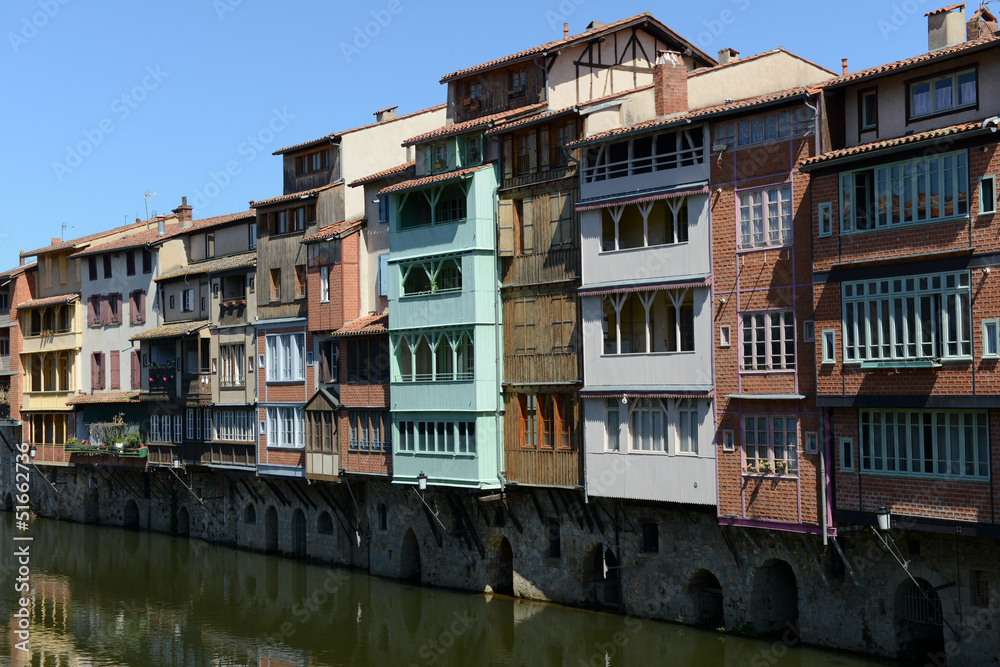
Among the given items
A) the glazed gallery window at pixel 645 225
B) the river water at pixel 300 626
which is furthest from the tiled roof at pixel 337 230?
the glazed gallery window at pixel 645 225

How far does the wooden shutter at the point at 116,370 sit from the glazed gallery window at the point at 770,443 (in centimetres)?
4697

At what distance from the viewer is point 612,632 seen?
38.8 m

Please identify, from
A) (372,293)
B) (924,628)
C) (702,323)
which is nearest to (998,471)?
(924,628)

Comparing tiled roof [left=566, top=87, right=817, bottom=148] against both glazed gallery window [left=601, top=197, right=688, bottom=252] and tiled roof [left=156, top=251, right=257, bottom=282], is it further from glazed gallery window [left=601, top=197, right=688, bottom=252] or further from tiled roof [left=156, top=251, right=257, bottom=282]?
tiled roof [left=156, top=251, right=257, bottom=282]

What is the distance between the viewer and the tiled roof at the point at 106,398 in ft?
227

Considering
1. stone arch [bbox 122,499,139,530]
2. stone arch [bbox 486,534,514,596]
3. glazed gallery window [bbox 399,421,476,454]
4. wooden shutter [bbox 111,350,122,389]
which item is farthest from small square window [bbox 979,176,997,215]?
stone arch [bbox 122,499,139,530]

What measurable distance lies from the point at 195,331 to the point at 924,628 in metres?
41.1

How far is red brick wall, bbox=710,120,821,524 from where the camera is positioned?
3422 centimetres

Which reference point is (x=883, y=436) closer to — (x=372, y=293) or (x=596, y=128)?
(x=596, y=128)

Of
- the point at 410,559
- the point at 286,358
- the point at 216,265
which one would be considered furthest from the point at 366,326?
the point at 216,265

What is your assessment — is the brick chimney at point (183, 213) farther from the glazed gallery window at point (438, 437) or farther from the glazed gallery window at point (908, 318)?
the glazed gallery window at point (908, 318)

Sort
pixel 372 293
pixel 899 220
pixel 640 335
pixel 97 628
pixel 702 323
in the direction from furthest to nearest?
pixel 372 293 → pixel 97 628 → pixel 640 335 → pixel 702 323 → pixel 899 220

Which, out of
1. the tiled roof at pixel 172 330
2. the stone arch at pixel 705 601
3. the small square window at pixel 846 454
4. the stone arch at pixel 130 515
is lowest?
the stone arch at pixel 130 515

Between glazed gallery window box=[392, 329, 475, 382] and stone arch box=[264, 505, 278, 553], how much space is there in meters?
16.3
